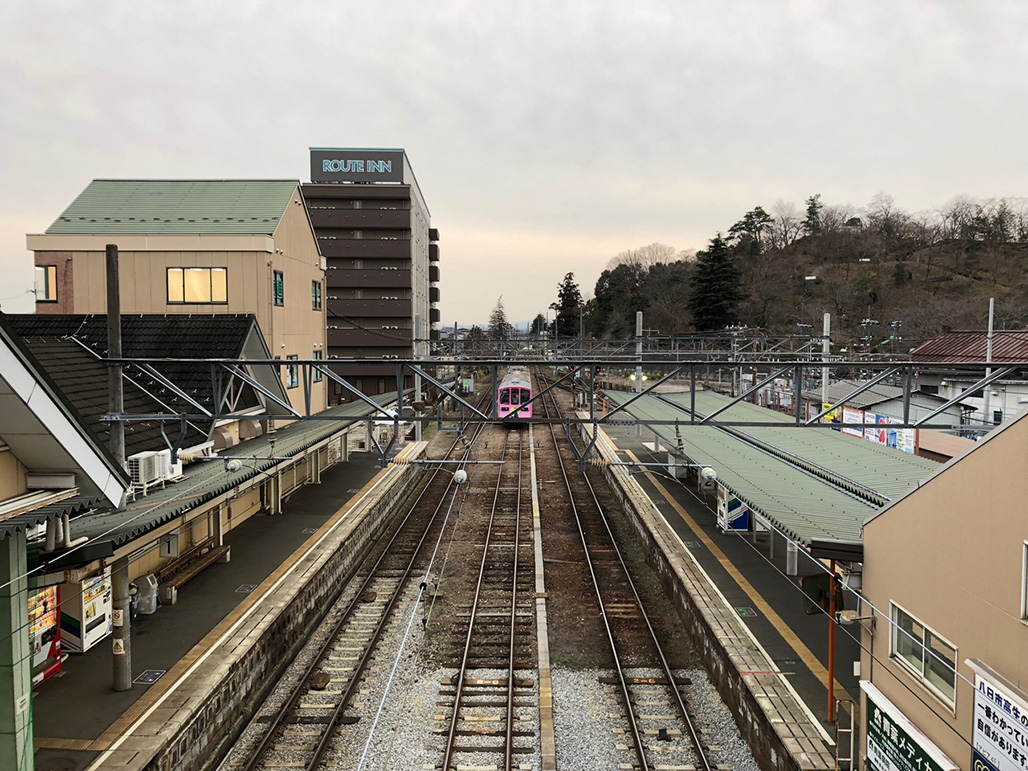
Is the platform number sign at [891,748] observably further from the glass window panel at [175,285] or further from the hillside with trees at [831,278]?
the hillside with trees at [831,278]

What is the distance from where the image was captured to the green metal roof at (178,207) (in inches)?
603

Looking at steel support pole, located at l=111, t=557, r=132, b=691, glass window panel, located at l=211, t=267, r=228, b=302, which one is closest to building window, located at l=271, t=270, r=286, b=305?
glass window panel, located at l=211, t=267, r=228, b=302

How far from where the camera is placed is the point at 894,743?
554cm

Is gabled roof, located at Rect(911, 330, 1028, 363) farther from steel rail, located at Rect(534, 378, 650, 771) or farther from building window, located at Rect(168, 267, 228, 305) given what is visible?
building window, located at Rect(168, 267, 228, 305)

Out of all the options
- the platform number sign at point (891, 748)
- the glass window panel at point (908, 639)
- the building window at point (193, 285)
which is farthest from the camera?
the building window at point (193, 285)

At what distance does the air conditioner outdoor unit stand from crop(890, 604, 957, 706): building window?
8262mm

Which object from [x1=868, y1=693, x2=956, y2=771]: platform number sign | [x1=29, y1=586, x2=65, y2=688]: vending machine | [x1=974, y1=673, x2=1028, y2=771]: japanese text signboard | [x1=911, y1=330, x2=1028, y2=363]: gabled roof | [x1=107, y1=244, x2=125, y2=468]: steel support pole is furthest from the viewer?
Result: [x1=911, y1=330, x2=1028, y2=363]: gabled roof

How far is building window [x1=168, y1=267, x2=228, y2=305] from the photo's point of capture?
15.0m

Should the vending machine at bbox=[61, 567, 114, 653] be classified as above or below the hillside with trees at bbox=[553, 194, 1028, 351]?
below

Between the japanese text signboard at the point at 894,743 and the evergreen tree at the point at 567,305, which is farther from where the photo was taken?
the evergreen tree at the point at 567,305

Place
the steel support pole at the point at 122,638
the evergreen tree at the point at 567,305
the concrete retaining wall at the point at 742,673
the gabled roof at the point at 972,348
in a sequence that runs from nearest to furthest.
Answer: the concrete retaining wall at the point at 742,673, the steel support pole at the point at 122,638, the gabled roof at the point at 972,348, the evergreen tree at the point at 567,305

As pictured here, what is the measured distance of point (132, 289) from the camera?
15.0 metres

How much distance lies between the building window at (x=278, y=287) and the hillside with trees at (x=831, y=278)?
27.5 m

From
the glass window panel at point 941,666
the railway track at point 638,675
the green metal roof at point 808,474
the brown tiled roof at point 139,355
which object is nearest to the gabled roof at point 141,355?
the brown tiled roof at point 139,355
